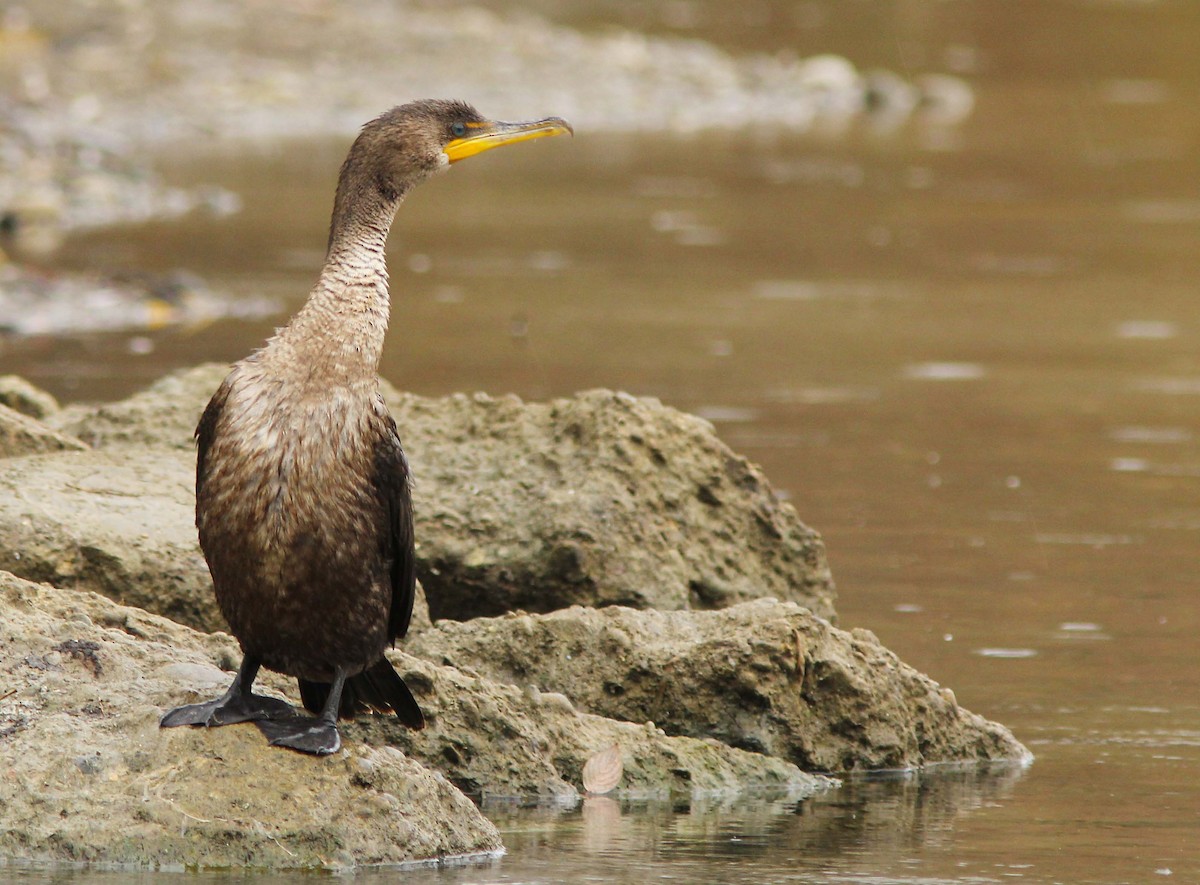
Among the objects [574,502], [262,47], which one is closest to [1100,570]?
[574,502]

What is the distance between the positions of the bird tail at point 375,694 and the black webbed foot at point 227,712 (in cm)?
23

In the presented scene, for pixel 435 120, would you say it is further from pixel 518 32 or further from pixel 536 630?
pixel 518 32

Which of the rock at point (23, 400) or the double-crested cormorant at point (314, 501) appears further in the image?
the rock at point (23, 400)

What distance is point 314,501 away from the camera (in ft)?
17.6

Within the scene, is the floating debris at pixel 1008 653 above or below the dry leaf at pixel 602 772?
above

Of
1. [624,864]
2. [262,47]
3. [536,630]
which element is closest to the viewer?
[624,864]

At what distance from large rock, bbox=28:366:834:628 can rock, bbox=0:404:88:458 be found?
A: 0.62 ft

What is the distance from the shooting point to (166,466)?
739 cm

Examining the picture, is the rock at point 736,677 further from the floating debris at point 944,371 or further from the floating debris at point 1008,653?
the floating debris at point 944,371

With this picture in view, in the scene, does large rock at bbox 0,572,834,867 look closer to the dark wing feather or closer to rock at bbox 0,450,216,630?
the dark wing feather

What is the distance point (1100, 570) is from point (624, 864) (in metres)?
3.95

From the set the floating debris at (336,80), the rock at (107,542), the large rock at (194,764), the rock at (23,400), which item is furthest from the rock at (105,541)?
the floating debris at (336,80)

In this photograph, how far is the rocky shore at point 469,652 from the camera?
5.30m

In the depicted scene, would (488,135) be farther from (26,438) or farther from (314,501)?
(26,438)
